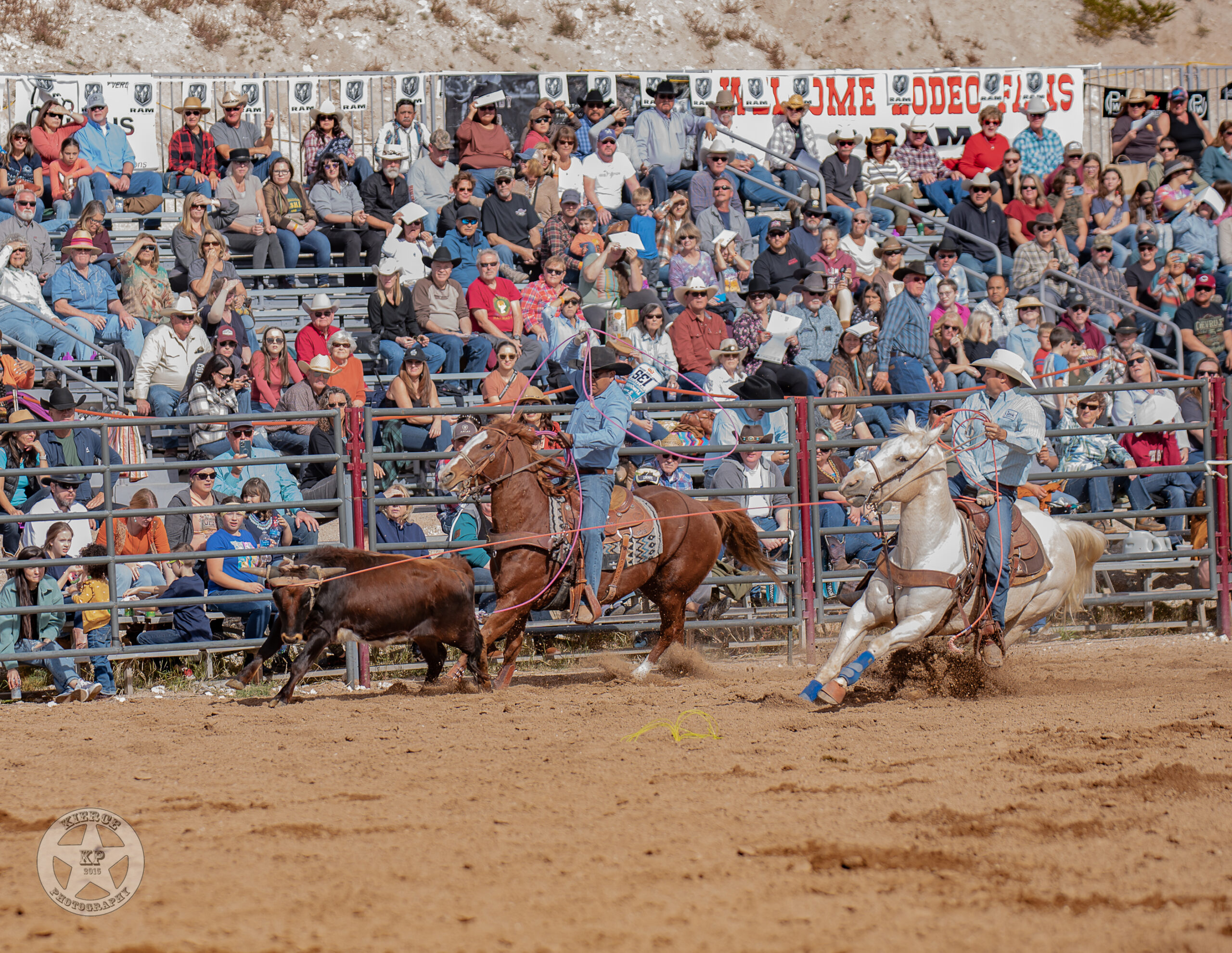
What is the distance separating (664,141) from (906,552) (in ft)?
30.7

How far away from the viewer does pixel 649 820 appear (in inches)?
207

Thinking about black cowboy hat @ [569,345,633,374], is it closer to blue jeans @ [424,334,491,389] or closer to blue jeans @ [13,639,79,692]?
blue jeans @ [424,334,491,389]

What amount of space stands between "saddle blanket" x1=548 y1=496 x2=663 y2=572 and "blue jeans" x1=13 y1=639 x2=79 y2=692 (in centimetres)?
342

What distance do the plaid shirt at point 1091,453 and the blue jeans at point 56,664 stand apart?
26.6 feet

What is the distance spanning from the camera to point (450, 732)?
7.27 meters

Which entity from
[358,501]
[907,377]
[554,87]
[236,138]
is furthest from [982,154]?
[358,501]

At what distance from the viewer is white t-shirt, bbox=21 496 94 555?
9.47 meters

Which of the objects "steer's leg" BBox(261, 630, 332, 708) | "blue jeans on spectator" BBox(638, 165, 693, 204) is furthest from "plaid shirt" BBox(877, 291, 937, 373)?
"steer's leg" BBox(261, 630, 332, 708)

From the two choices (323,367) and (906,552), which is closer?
(906,552)

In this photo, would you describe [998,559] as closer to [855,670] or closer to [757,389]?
[855,670]

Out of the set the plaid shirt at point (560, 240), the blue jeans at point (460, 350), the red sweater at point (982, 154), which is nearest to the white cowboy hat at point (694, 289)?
the plaid shirt at point (560, 240)

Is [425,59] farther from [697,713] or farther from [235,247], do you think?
[697,713]

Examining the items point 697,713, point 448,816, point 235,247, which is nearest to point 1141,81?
point 235,247

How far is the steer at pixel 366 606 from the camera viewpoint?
8.38m
